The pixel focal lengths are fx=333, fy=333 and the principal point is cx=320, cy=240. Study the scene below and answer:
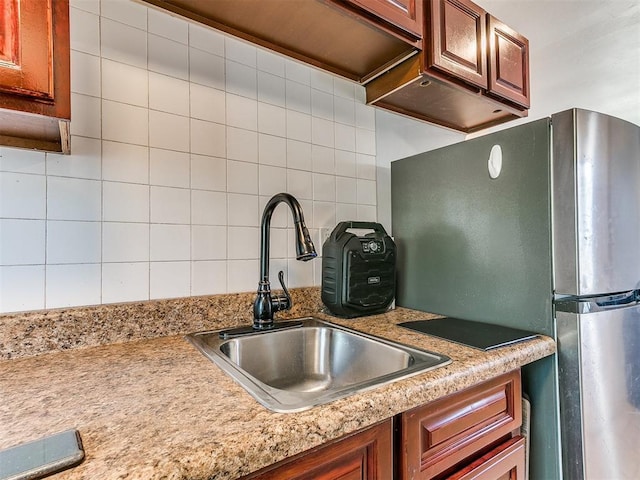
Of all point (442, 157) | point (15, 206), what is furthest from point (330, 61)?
point (15, 206)

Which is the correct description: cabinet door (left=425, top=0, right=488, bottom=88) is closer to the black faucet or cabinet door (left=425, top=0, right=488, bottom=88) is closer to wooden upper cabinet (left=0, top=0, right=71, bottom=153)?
the black faucet

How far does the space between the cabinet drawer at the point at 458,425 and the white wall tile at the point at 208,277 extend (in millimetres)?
717

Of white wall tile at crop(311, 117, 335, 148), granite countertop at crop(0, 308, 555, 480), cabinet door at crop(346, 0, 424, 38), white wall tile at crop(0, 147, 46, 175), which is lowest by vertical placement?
granite countertop at crop(0, 308, 555, 480)

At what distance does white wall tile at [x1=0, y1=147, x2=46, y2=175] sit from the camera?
2.69ft

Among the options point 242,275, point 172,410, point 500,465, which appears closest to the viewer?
point 172,410

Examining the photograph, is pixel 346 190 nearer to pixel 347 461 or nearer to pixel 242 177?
pixel 242 177

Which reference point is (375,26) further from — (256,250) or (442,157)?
(256,250)

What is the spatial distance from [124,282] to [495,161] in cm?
121

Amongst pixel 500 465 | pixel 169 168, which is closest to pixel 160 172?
pixel 169 168

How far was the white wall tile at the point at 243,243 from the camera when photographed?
1.15 metres

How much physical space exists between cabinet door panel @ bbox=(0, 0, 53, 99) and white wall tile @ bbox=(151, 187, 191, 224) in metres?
0.45

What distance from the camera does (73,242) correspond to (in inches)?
35.3

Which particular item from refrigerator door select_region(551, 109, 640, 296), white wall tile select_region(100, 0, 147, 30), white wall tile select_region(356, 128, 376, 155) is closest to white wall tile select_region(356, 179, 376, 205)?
white wall tile select_region(356, 128, 376, 155)

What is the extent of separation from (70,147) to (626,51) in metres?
1.85
